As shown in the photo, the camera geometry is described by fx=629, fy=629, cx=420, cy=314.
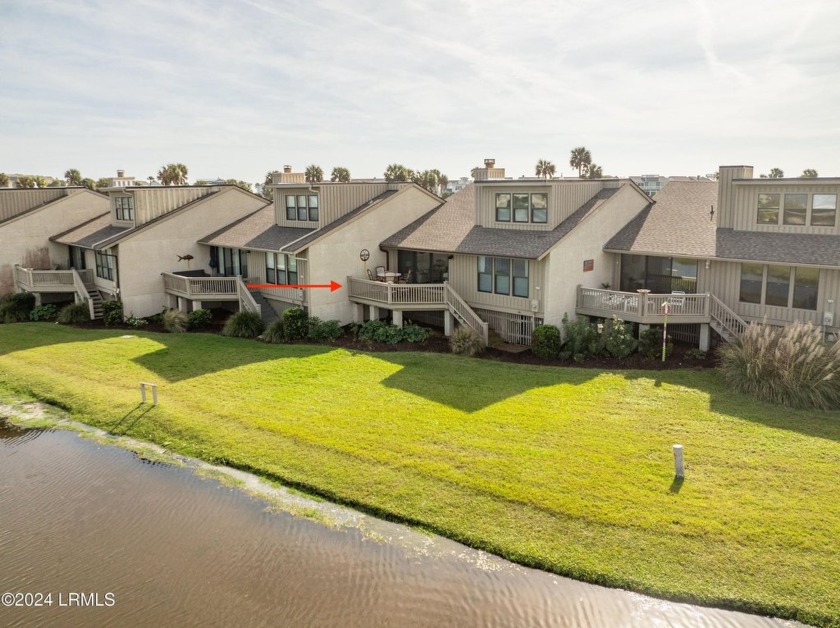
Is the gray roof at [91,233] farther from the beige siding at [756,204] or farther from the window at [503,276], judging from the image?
the beige siding at [756,204]

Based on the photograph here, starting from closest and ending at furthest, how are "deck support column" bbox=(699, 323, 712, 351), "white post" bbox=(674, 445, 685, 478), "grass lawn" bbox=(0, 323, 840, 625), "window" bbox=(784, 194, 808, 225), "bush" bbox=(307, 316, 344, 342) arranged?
"grass lawn" bbox=(0, 323, 840, 625) → "white post" bbox=(674, 445, 685, 478) → "window" bbox=(784, 194, 808, 225) → "deck support column" bbox=(699, 323, 712, 351) → "bush" bbox=(307, 316, 344, 342)

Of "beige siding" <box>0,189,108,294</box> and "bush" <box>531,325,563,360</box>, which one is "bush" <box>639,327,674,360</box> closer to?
"bush" <box>531,325,563,360</box>

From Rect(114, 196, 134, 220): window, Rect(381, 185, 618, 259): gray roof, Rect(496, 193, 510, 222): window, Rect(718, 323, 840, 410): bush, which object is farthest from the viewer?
Rect(114, 196, 134, 220): window

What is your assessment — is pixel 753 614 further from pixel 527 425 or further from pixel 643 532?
pixel 527 425

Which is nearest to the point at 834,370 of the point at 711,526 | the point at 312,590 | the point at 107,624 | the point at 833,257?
the point at 833,257

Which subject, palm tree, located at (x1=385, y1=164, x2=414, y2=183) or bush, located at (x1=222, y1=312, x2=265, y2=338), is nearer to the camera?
bush, located at (x1=222, y1=312, x2=265, y2=338)

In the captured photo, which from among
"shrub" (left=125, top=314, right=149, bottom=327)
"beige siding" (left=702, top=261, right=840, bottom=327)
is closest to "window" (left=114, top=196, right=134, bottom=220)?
"shrub" (left=125, top=314, right=149, bottom=327)
